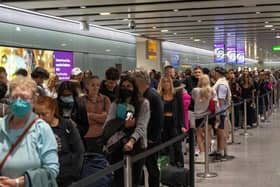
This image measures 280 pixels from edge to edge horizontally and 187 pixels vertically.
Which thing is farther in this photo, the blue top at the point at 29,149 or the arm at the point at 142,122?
the arm at the point at 142,122

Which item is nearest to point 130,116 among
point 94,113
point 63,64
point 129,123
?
point 129,123

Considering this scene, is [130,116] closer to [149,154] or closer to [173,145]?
[149,154]

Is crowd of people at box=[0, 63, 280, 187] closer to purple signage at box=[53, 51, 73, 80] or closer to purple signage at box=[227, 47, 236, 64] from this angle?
purple signage at box=[53, 51, 73, 80]

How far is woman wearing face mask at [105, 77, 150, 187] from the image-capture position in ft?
15.8

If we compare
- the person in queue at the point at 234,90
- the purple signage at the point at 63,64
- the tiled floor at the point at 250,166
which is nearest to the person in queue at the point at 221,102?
the tiled floor at the point at 250,166

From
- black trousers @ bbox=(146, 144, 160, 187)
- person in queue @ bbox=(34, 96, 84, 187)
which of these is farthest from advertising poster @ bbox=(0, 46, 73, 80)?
person in queue @ bbox=(34, 96, 84, 187)

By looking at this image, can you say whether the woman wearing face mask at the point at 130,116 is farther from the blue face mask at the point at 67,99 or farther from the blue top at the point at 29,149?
the blue top at the point at 29,149

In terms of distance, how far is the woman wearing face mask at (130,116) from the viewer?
4.83 m

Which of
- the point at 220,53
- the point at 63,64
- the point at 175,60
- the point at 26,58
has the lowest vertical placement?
the point at 63,64

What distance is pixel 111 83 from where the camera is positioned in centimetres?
630

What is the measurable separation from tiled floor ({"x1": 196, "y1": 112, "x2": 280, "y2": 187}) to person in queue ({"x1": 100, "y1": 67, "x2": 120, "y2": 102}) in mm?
2038

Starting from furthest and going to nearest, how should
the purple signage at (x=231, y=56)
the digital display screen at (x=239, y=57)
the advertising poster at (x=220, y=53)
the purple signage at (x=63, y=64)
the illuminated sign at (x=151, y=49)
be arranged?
1. the digital display screen at (x=239, y=57)
2. the purple signage at (x=231, y=56)
3. the advertising poster at (x=220, y=53)
4. the illuminated sign at (x=151, y=49)
5. the purple signage at (x=63, y=64)

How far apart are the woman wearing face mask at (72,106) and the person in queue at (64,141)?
44.9 inches

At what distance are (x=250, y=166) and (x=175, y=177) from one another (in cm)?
290
